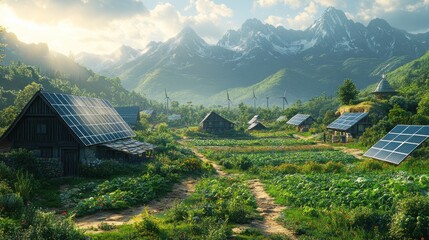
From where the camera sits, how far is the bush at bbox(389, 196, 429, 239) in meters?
12.7

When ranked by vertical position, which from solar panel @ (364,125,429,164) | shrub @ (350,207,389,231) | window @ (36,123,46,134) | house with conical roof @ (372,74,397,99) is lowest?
shrub @ (350,207,389,231)

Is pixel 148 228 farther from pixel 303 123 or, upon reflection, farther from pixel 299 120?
pixel 299 120

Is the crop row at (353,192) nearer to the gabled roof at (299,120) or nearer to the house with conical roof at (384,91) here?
the house with conical roof at (384,91)

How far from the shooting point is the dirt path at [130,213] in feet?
53.2

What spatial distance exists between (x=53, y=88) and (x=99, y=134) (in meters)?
115

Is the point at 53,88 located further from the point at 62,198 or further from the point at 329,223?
the point at 329,223

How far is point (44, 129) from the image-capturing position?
28688mm

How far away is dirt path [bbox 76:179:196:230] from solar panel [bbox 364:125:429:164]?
19344mm

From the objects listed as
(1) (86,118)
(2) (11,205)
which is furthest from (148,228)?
(1) (86,118)

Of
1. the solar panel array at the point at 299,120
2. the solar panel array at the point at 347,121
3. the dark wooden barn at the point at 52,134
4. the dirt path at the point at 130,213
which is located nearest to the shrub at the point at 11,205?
the dirt path at the point at 130,213

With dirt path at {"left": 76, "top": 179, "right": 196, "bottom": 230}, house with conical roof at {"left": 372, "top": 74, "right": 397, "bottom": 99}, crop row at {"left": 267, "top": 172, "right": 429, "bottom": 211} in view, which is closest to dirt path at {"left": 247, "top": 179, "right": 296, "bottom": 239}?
crop row at {"left": 267, "top": 172, "right": 429, "bottom": 211}

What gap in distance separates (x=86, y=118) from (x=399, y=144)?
31.3m

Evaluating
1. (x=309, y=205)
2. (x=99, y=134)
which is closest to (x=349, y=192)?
(x=309, y=205)

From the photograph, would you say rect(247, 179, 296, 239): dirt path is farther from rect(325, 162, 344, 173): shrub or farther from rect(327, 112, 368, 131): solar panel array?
rect(327, 112, 368, 131): solar panel array
